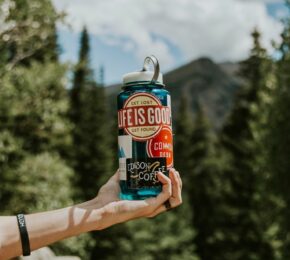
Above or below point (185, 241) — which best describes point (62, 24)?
above

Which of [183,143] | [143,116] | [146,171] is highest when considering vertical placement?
[183,143]

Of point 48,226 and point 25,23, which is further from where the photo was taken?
point 25,23

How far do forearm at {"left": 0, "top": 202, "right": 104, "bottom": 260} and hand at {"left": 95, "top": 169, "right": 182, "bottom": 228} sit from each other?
66 mm

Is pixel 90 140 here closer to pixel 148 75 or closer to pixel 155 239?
pixel 155 239

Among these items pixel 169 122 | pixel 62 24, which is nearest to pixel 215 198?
pixel 62 24

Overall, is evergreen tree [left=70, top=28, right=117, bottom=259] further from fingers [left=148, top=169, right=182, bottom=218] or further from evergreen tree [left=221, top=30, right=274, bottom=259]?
fingers [left=148, top=169, right=182, bottom=218]

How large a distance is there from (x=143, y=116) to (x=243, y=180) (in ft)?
121

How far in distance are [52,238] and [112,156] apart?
47343mm

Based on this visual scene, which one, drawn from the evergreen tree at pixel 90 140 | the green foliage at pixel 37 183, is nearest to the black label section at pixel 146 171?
the green foliage at pixel 37 183

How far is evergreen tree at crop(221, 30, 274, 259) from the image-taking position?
37781 millimetres

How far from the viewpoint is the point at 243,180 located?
1531 inches

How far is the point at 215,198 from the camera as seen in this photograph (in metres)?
46.6

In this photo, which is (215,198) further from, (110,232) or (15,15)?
(15,15)

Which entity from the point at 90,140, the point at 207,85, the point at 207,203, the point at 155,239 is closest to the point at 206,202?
the point at 207,203
